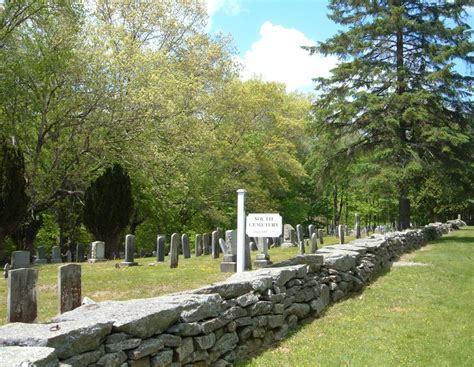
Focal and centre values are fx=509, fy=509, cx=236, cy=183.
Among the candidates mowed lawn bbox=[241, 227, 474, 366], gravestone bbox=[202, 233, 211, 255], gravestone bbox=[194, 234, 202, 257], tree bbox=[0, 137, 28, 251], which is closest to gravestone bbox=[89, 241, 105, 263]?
tree bbox=[0, 137, 28, 251]

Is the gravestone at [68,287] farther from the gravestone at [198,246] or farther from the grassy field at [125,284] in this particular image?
the gravestone at [198,246]

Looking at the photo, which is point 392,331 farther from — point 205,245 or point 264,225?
point 205,245

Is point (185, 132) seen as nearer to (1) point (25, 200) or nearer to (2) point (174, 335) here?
(1) point (25, 200)

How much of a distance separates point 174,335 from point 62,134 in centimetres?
2172

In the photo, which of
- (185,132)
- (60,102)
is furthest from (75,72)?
(185,132)

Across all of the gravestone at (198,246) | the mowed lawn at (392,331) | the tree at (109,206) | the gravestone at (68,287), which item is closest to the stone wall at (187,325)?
the mowed lawn at (392,331)

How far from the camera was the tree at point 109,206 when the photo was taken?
22.1m

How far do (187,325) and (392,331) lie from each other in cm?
372

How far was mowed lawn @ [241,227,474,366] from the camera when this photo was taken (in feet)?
20.1

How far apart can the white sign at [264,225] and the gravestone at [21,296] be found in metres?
4.00

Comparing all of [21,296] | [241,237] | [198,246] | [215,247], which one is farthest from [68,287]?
[198,246]

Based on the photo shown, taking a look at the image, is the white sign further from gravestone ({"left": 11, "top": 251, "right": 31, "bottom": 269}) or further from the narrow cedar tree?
the narrow cedar tree

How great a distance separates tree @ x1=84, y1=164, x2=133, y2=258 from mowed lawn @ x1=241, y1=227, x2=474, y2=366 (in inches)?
532

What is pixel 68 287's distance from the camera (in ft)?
21.6
